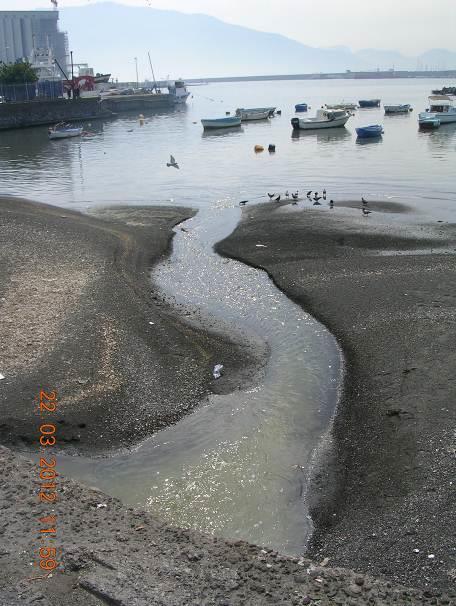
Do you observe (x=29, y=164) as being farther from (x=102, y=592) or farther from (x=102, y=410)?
(x=102, y=592)

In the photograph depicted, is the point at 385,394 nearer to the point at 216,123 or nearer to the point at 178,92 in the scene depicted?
the point at 216,123

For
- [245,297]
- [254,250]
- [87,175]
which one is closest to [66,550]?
[245,297]

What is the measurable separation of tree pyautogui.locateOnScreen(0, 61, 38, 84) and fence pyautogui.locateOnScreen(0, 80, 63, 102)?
1067 mm

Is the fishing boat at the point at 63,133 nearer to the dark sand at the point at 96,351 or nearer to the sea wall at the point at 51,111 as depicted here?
the sea wall at the point at 51,111

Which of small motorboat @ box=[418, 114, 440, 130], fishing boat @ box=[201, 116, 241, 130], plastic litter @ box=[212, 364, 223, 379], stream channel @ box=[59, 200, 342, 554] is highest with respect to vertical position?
fishing boat @ box=[201, 116, 241, 130]

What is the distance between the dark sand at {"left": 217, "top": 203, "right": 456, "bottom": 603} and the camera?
8680mm


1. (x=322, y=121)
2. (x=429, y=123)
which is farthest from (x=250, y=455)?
(x=322, y=121)

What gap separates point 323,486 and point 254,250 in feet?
48.1

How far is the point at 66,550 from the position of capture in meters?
7.88

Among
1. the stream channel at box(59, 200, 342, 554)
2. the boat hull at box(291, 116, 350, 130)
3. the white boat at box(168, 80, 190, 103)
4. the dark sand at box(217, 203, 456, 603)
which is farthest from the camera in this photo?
the white boat at box(168, 80, 190, 103)

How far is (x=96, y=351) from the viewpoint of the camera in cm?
1434

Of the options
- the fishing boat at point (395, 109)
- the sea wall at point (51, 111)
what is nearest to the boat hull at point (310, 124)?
the fishing boat at point (395, 109)

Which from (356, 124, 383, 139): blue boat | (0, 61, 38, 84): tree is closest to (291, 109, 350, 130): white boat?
(356, 124, 383, 139): blue boat

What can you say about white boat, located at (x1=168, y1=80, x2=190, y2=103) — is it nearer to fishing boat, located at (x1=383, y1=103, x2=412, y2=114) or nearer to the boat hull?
fishing boat, located at (x1=383, y1=103, x2=412, y2=114)
